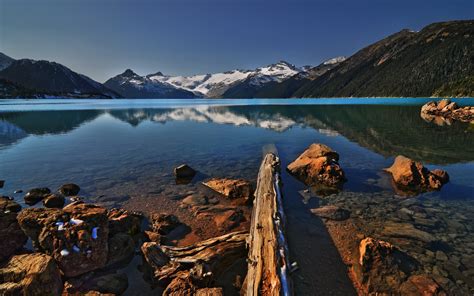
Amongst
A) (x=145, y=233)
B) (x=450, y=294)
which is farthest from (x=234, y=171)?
(x=450, y=294)

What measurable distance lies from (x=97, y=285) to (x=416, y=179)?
1762 centimetres

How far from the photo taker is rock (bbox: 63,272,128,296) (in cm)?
724

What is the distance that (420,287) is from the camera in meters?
7.30

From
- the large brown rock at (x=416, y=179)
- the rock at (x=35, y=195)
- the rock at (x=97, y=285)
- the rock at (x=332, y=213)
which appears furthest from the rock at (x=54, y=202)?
the large brown rock at (x=416, y=179)

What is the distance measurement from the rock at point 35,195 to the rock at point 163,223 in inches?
299

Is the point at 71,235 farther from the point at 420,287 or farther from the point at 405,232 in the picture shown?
the point at 405,232

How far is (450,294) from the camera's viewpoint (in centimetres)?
708

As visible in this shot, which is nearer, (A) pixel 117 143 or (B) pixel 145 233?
(B) pixel 145 233

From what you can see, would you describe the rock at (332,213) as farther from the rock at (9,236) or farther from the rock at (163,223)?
the rock at (9,236)

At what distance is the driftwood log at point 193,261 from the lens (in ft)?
22.9

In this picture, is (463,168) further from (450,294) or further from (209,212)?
(209,212)

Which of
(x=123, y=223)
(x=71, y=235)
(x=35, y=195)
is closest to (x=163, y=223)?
(x=123, y=223)

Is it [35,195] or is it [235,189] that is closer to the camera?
[35,195]

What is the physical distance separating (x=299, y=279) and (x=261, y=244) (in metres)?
1.67
